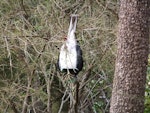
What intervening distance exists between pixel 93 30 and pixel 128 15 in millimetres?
852

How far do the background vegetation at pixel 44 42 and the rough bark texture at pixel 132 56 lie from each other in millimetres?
579

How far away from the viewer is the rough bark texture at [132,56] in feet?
11.6

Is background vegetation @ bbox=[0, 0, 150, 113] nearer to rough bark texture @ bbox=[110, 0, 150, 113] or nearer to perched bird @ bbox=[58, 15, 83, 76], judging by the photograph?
perched bird @ bbox=[58, 15, 83, 76]

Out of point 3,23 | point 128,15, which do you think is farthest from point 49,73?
point 128,15

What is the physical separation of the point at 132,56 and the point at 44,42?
1.00 m

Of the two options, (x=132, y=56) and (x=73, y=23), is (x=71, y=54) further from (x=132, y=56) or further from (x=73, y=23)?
(x=132, y=56)

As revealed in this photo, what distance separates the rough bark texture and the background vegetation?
58cm

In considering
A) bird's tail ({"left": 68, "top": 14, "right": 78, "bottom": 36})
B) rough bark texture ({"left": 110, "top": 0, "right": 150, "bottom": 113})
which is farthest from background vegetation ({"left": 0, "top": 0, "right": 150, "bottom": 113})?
rough bark texture ({"left": 110, "top": 0, "right": 150, "bottom": 113})

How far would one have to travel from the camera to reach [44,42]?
423 centimetres

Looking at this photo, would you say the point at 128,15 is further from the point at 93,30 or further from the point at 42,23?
the point at 42,23

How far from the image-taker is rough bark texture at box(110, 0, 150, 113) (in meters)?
3.52

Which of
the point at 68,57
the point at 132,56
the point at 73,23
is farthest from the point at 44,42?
the point at 132,56

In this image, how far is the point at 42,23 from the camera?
14.8ft

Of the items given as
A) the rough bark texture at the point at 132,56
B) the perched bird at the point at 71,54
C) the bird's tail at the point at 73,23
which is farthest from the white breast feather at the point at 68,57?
the rough bark texture at the point at 132,56
